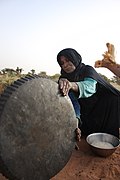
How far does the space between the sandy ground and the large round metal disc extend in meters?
0.90

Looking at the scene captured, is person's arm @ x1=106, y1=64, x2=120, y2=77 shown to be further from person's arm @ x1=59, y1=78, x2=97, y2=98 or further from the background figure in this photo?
person's arm @ x1=59, y1=78, x2=97, y2=98

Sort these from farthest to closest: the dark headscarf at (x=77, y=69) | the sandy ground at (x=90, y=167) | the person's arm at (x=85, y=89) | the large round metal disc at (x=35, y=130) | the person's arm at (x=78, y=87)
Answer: the dark headscarf at (x=77, y=69) → the sandy ground at (x=90, y=167) → the person's arm at (x=85, y=89) → the person's arm at (x=78, y=87) → the large round metal disc at (x=35, y=130)

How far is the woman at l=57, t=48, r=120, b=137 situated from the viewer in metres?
4.15

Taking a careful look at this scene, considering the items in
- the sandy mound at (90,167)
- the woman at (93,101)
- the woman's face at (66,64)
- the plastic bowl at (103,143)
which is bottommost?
the sandy mound at (90,167)

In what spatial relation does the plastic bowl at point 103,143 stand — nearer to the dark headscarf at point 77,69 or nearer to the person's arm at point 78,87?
the dark headscarf at point 77,69

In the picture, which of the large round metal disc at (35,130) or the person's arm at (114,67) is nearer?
the large round metal disc at (35,130)

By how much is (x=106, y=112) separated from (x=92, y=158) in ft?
3.09

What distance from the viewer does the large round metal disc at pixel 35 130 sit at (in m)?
2.40

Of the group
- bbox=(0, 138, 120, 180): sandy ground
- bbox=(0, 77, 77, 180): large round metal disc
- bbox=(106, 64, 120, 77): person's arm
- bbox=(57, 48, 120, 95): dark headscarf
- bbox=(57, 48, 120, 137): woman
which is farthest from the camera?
bbox=(106, 64, 120, 77): person's arm

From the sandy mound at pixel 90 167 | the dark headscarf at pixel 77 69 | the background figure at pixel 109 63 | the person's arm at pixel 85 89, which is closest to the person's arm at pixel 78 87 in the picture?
the person's arm at pixel 85 89

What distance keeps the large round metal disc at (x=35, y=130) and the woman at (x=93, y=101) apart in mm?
1303

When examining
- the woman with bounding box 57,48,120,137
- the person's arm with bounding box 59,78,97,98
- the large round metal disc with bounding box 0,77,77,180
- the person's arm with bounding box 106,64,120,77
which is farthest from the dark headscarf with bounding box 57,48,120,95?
the large round metal disc with bounding box 0,77,77,180

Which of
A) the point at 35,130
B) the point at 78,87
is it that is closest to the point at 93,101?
the point at 78,87

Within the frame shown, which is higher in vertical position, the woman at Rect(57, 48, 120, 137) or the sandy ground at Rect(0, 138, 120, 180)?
the woman at Rect(57, 48, 120, 137)
